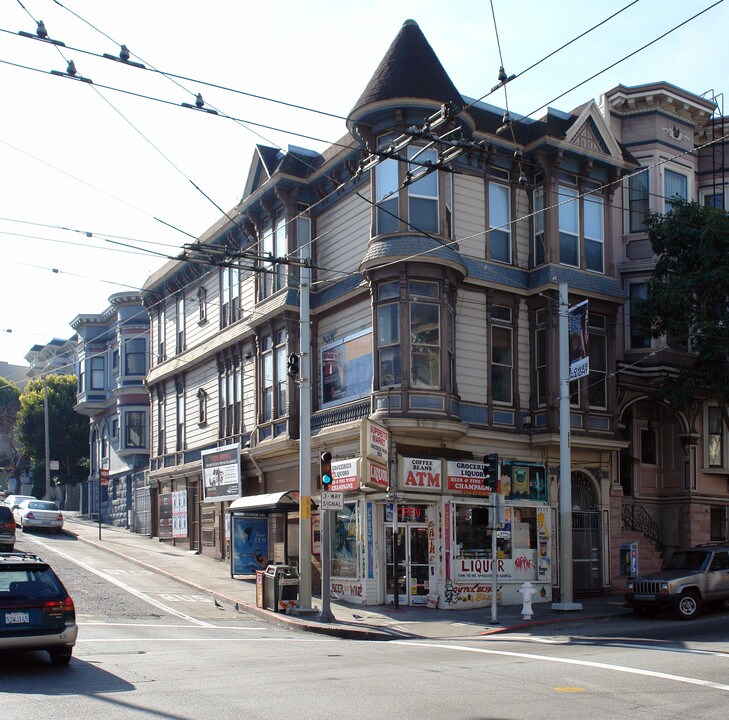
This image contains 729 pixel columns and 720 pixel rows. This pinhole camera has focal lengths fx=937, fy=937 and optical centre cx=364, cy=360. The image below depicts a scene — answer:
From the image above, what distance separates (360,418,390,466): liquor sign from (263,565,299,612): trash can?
3411 mm

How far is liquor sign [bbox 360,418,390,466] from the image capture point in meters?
21.4

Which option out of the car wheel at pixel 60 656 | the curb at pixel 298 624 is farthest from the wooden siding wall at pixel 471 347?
the car wheel at pixel 60 656

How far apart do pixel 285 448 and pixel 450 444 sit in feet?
18.6

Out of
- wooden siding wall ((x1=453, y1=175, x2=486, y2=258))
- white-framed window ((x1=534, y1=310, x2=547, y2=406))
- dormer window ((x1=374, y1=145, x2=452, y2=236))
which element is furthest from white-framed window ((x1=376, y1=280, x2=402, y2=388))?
white-framed window ((x1=534, y1=310, x2=547, y2=406))

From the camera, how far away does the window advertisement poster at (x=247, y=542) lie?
28.5 meters

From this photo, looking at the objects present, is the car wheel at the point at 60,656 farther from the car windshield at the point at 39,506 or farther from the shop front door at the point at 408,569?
the car windshield at the point at 39,506

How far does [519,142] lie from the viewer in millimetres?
26781

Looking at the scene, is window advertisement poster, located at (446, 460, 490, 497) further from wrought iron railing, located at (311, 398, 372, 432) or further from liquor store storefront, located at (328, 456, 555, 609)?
wrought iron railing, located at (311, 398, 372, 432)

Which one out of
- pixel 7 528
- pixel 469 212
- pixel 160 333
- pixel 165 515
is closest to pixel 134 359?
pixel 160 333

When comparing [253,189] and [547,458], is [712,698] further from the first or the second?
[253,189]

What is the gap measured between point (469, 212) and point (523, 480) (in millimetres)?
7510

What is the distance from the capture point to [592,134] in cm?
2762

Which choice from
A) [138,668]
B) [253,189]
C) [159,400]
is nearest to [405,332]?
[253,189]

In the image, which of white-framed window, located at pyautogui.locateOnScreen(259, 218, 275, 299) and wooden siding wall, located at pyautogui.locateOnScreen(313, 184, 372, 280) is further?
white-framed window, located at pyautogui.locateOnScreen(259, 218, 275, 299)
